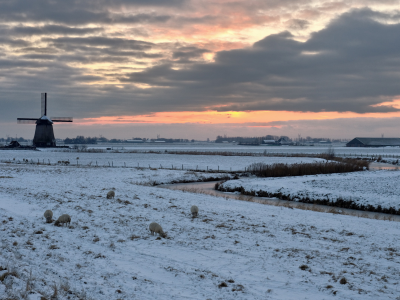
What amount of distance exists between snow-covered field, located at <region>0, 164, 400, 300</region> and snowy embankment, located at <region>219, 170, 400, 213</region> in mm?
7772

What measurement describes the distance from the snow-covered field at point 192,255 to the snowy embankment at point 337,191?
777 centimetres

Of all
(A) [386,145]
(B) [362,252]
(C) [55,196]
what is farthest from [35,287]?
(A) [386,145]

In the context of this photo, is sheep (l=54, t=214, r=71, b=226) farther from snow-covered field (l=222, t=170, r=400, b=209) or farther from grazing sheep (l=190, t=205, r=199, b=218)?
snow-covered field (l=222, t=170, r=400, b=209)

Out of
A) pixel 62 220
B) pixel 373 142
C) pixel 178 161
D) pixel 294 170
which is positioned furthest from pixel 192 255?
pixel 373 142

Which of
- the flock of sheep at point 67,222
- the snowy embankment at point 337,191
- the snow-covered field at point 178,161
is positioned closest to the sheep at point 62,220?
the flock of sheep at point 67,222

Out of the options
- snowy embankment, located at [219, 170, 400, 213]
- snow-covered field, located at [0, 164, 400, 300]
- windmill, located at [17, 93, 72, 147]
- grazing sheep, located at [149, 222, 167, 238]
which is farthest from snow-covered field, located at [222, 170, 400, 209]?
windmill, located at [17, 93, 72, 147]

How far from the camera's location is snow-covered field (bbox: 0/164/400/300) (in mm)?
8594

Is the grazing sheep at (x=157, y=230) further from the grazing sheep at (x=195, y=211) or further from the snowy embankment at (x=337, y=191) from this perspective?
the snowy embankment at (x=337, y=191)

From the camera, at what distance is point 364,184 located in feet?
112

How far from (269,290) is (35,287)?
18.2 feet

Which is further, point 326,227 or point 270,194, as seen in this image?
point 270,194

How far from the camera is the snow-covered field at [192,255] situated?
8.59 meters

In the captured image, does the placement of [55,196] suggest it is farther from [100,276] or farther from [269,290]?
[269,290]

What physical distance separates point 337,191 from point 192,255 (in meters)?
22.8
